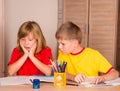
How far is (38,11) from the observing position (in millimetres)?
4113

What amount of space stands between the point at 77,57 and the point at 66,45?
191 mm

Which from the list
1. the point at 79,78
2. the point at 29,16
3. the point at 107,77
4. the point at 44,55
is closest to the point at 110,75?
the point at 107,77

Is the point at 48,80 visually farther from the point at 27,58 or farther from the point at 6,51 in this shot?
the point at 6,51

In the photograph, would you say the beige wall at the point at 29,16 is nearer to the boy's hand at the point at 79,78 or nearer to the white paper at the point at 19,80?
the white paper at the point at 19,80

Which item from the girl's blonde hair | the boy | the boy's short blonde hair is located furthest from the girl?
the boy's short blonde hair

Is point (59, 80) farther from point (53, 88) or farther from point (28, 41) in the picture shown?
point (28, 41)

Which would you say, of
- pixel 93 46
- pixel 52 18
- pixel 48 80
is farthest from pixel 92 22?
pixel 48 80

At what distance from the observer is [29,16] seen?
4.10m

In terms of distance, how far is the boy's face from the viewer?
79.1 inches

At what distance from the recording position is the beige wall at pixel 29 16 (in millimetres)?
3973

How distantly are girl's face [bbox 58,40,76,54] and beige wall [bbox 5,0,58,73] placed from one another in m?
2.04

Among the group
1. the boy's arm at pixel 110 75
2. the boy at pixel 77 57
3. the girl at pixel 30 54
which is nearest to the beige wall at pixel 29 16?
the girl at pixel 30 54

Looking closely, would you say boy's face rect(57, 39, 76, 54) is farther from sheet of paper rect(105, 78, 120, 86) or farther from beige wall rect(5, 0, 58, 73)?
beige wall rect(5, 0, 58, 73)

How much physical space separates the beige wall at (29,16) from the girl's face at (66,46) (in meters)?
2.04
